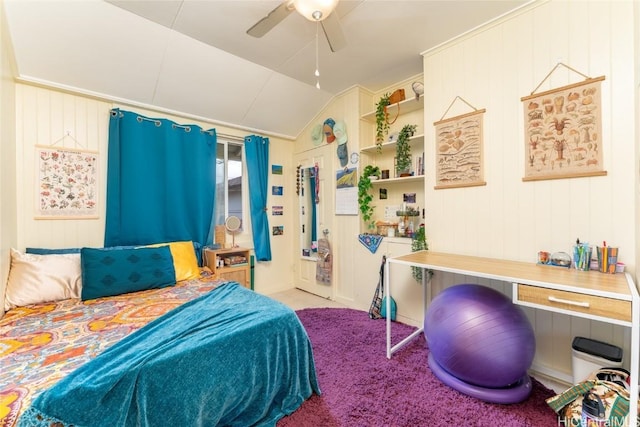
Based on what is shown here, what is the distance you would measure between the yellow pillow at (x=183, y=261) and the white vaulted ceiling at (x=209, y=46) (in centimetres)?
156

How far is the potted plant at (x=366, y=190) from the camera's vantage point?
9.87 ft

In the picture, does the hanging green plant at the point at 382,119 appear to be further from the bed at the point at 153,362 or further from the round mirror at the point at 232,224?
the bed at the point at 153,362

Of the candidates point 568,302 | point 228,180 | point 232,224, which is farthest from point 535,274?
point 228,180

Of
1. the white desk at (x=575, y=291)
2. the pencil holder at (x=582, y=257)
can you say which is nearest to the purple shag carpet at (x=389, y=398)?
the white desk at (x=575, y=291)

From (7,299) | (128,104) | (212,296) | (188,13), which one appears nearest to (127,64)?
(128,104)

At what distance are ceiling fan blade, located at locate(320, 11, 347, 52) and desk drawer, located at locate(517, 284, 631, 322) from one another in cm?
194

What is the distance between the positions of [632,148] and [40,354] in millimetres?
3390

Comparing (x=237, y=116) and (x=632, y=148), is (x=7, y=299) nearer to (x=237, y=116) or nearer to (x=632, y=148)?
(x=237, y=116)

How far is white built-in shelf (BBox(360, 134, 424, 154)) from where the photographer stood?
2683 millimetres

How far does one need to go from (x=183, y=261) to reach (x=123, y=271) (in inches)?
20.7

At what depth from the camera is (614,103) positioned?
1.60m

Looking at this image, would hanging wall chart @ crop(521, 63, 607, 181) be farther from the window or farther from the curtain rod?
the window

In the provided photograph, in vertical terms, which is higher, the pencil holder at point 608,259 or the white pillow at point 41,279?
the pencil holder at point 608,259

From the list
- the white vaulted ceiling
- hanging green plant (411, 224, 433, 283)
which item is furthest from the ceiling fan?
hanging green plant (411, 224, 433, 283)
